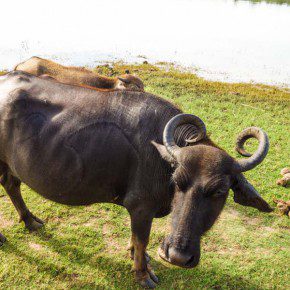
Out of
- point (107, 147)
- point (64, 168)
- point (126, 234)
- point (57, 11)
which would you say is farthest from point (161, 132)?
point (57, 11)

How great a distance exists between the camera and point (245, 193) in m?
3.50

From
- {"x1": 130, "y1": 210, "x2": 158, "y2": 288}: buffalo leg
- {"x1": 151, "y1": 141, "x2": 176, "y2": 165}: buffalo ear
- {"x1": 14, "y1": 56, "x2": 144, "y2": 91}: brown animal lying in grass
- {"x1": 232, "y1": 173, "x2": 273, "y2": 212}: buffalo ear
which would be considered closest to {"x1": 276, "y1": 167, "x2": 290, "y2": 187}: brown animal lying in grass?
{"x1": 232, "y1": 173, "x2": 273, "y2": 212}: buffalo ear

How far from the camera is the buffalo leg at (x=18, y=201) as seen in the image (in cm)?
483

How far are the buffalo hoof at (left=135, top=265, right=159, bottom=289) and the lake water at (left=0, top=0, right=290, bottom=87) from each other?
10.5 m

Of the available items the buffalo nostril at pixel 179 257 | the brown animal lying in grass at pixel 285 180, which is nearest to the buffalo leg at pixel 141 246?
the buffalo nostril at pixel 179 257

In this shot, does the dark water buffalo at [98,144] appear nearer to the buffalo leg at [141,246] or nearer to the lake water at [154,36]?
the buffalo leg at [141,246]

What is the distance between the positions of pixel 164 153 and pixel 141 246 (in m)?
1.36

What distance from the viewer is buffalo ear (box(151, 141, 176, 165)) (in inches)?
133

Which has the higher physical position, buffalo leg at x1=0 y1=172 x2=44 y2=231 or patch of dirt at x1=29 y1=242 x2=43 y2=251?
buffalo leg at x1=0 y1=172 x2=44 y2=231

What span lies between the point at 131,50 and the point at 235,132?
10.3m

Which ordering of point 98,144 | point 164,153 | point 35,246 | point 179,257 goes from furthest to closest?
point 35,246, point 98,144, point 164,153, point 179,257

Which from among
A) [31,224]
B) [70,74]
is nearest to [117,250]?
[31,224]

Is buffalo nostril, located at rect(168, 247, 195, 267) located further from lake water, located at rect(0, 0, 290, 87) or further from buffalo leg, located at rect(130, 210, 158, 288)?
lake water, located at rect(0, 0, 290, 87)

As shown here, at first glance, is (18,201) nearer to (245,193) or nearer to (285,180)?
(245,193)
